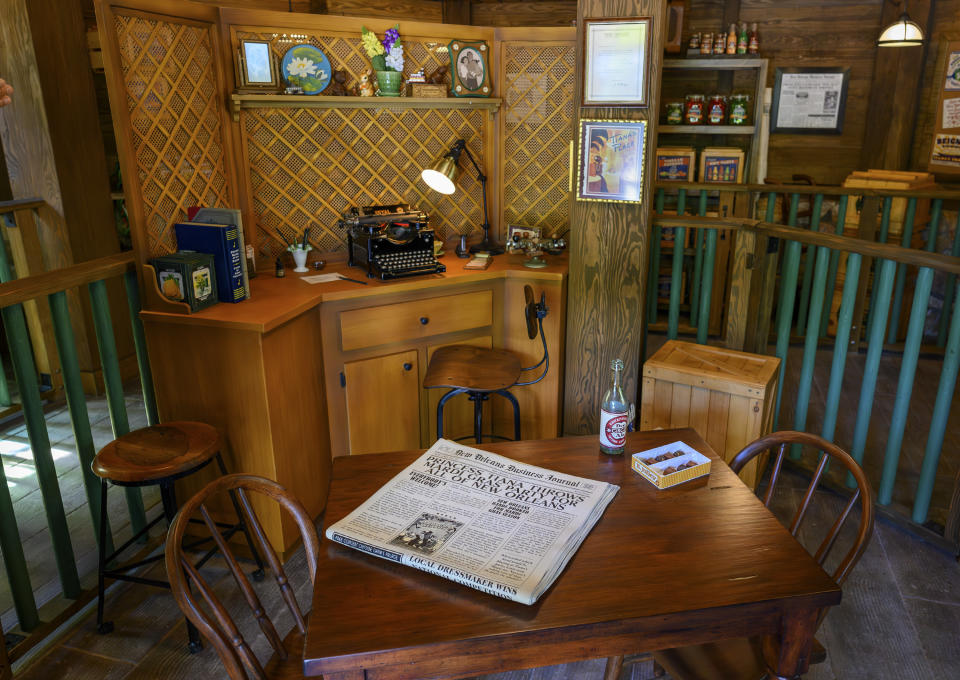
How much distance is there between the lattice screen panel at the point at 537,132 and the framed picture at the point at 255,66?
112 centimetres

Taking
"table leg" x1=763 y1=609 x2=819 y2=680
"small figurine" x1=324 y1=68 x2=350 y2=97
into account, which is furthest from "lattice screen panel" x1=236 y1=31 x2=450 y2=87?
"table leg" x1=763 y1=609 x2=819 y2=680

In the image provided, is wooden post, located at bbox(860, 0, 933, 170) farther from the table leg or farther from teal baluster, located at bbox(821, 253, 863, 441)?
the table leg

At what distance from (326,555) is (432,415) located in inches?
77.0

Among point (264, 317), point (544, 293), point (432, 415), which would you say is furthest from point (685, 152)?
point (264, 317)

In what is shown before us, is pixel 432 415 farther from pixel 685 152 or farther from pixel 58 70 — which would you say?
pixel 685 152

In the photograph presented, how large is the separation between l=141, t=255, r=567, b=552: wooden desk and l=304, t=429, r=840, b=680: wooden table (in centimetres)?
124

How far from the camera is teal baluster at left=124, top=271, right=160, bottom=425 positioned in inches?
101

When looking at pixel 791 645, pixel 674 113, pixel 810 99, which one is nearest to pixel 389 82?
pixel 791 645

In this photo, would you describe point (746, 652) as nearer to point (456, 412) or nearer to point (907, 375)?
point (907, 375)

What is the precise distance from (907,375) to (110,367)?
299cm

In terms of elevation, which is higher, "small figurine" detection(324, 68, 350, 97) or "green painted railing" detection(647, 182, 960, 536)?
"small figurine" detection(324, 68, 350, 97)

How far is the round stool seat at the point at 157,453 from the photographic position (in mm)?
2092

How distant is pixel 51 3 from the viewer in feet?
12.1

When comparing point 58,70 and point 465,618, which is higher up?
point 58,70
